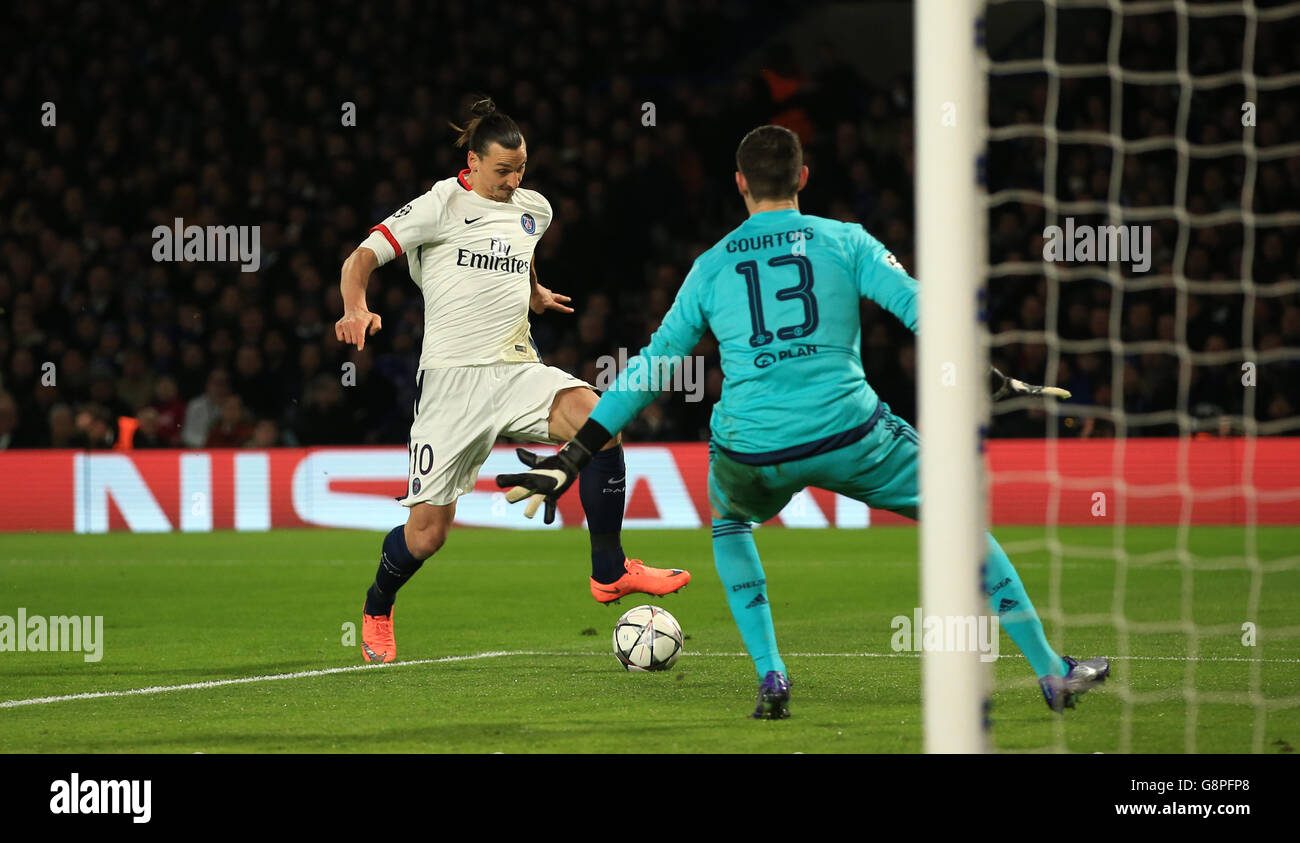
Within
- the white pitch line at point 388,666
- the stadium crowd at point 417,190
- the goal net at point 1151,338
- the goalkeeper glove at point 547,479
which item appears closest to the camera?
the goalkeeper glove at point 547,479

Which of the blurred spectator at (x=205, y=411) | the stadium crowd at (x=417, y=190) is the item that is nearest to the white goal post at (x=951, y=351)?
the stadium crowd at (x=417, y=190)

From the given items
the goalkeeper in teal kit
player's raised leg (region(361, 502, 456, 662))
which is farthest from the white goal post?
player's raised leg (region(361, 502, 456, 662))

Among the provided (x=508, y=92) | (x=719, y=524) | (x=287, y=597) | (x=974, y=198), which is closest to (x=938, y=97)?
(x=974, y=198)

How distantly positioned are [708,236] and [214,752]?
1239cm

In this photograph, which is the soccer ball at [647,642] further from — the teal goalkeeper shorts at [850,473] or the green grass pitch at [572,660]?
the teal goalkeeper shorts at [850,473]

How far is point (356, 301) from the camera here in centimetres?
636

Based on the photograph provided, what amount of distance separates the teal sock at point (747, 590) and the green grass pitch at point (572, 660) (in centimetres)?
25

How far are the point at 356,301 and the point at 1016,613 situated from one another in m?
2.92

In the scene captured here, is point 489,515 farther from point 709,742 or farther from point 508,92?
point 709,742

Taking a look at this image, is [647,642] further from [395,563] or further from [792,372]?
[792,372]

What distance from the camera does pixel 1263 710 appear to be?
4992mm

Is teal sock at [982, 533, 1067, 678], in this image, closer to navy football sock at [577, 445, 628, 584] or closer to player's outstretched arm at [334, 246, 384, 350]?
navy football sock at [577, 445, 628, 584]

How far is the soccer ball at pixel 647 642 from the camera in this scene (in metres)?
6.12

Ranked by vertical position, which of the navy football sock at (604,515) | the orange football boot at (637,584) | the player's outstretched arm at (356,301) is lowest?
the orange football boot at (637,584)
